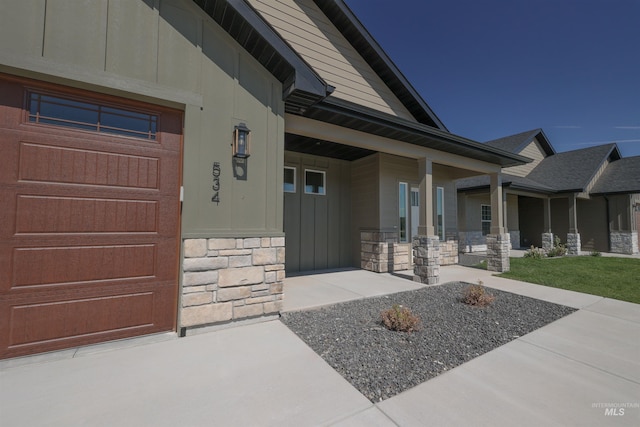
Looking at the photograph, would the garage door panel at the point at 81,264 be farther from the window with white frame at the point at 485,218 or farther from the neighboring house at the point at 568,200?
the window with white frame at the point at 485,218

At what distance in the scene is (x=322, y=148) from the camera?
6.99m

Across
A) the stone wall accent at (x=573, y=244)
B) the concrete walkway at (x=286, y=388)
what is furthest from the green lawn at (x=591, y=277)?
the concrete walkway at (x=286, y=388)

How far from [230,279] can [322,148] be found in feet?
14.7

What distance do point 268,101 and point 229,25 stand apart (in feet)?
3.50

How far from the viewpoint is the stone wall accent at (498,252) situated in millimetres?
7788

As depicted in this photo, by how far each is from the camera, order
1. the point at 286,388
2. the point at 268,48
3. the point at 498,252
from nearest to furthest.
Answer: the point at 286,388 < the point at 268,48 < the point at 498,252

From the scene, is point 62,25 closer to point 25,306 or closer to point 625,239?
point 25,306

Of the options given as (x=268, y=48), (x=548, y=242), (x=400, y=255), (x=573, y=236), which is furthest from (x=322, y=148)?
(x=573, y=236)

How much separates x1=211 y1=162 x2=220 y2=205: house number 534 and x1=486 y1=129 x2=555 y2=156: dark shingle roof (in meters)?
17.3

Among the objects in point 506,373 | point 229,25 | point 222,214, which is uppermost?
point 229,25

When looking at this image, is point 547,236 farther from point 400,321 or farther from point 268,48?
point 268,48

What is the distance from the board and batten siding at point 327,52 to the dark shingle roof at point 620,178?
13397 mm

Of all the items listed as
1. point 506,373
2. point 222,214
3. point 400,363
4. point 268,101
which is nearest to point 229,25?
point 268,101

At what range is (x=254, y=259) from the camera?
377 cm
